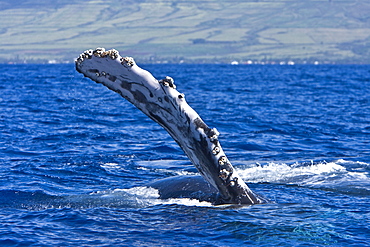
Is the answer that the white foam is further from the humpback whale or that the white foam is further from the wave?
the humpback whale

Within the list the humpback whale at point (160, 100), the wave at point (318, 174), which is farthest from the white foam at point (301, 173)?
the humpback whale at point (160, 100)

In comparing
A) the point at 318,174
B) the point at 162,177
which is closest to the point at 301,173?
the point at 318,174

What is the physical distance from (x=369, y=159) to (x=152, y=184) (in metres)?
6.25

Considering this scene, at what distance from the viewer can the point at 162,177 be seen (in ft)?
38.0

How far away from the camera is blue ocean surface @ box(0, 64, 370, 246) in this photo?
7473 mm

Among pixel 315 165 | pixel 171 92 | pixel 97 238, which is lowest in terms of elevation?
pixel 315 165

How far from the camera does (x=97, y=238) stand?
729cm

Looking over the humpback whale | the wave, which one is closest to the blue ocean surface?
the wave

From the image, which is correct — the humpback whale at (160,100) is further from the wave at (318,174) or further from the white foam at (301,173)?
the white foam at (301,173)

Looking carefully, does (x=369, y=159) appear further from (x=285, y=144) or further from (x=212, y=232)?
(x=212, y=232)

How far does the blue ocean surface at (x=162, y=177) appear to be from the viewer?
24.5 feet

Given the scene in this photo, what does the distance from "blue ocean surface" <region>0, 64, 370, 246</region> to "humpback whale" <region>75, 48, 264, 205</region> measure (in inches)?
36.6

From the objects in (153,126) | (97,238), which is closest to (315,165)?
(97,238)

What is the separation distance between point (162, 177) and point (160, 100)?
4428 mm
